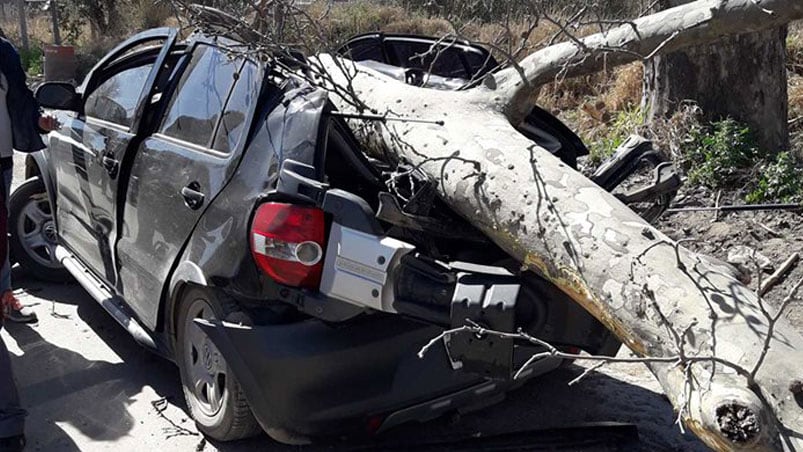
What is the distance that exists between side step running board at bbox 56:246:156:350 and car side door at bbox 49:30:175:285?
56 millimetres

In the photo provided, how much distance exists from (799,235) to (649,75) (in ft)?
7.55

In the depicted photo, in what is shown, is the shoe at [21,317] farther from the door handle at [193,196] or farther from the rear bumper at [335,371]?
the rear bumper at [335,371]

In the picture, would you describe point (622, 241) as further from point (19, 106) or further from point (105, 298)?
point (19, 106)

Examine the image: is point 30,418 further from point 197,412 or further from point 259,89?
point 259,89

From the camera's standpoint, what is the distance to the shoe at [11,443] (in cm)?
387

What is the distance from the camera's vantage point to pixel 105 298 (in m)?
4.89

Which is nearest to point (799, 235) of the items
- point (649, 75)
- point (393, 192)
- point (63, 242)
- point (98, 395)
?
point (649, 75)

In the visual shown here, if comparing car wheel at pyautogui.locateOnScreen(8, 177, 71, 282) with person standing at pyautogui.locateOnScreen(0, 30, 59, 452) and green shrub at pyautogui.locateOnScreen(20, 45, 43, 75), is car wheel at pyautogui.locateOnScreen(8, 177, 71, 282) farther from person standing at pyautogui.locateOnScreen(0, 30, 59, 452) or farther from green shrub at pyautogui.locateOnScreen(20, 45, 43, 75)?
green shrub at pyautogui.locateOnScreen(20, 45, 43, 75)

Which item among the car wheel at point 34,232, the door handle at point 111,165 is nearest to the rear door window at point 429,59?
the door handle at point 111,165

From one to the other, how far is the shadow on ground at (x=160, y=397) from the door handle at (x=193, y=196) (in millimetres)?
1103

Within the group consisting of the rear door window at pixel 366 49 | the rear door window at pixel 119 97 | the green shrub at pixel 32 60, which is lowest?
the green shrub at pixel 32 60

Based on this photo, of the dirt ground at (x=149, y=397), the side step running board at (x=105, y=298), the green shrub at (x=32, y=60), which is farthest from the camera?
the green shrub at (x=32, y=60)

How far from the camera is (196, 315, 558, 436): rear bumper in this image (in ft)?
11.3

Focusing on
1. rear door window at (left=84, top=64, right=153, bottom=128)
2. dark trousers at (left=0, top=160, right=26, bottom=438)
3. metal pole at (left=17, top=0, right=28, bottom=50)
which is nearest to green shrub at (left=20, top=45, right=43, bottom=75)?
metal pole at (left=17, top=0, right=28, bottom=50)
